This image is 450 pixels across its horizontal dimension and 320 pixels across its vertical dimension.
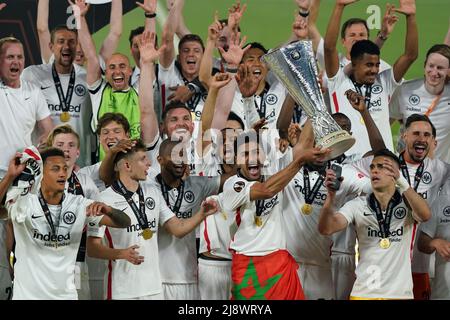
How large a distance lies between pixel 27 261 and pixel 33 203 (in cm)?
39

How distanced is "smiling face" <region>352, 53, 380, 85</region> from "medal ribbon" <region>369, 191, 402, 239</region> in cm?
110

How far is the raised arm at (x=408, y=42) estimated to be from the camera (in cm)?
791

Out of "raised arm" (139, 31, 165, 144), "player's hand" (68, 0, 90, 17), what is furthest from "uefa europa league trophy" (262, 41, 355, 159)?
"player's hand" (68, 0, 90, 17)

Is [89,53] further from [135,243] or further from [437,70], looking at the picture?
[437,70]

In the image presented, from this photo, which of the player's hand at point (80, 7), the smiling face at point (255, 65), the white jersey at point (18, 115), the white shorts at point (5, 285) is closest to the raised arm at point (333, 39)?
the smiling face at point (255, 65)

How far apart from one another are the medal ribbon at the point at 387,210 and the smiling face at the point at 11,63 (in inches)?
110

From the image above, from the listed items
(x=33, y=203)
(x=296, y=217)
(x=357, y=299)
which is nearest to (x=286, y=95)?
(x=296, y=217)

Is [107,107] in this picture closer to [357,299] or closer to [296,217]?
[296,217]

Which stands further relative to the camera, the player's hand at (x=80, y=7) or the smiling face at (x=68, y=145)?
the player's hand at (x=80, y=7)

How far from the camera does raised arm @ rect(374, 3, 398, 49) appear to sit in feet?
26.1

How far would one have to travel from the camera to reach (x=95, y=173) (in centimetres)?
738

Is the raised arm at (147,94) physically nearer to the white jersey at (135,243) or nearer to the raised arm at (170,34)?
the raised arm at (170,34)

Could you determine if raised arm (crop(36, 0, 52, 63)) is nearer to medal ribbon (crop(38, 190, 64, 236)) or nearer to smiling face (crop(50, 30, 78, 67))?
smiling face (crop(50, 30, 78, 67))
